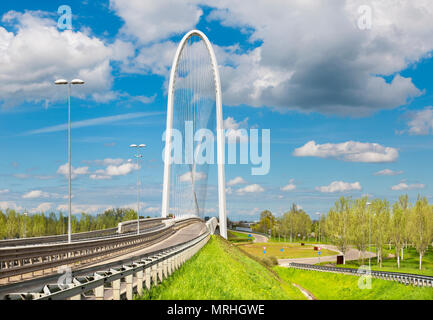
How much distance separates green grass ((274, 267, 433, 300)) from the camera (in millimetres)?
41000

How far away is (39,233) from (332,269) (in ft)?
251

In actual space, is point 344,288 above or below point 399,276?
below

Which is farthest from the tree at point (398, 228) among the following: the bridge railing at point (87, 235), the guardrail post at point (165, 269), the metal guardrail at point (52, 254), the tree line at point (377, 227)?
the guardrail post at point (165, 269)

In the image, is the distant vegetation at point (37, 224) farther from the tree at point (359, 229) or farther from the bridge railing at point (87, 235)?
the tree at point (359, 229)

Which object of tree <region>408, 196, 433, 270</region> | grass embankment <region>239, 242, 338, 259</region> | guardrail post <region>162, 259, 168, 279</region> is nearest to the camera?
guardrail post <region>162, 259, 168, 279</region>

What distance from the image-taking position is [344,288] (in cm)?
5528

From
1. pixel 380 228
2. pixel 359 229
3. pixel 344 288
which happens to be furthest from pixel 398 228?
pixel 344 288

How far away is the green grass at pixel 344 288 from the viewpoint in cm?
4100

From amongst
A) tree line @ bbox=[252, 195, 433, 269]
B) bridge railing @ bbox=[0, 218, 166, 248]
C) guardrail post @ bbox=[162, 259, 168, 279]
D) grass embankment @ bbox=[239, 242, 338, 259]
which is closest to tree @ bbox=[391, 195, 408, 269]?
tree line @ bbox=[252, 195, 433, 269]

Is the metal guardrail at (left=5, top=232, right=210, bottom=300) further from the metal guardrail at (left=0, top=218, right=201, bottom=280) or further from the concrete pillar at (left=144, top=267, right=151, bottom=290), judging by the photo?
the metal guardrail at (left=0, top=218, right=201, bottom=280)

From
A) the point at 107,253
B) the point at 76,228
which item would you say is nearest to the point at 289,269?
the point at 107,253

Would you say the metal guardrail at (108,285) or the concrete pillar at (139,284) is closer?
the metal guardrail at (108,285)

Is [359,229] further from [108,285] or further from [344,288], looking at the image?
[108,285]
